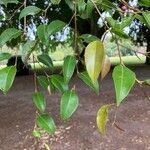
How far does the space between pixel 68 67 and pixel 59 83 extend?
0.10 metres

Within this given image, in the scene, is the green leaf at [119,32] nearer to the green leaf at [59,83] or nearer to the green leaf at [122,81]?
the green leaf at [122,81]

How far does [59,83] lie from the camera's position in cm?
96

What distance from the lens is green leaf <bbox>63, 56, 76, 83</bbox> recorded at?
87cm

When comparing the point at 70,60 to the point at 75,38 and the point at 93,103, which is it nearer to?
the point at 75,38

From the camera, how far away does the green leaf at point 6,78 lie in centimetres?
83

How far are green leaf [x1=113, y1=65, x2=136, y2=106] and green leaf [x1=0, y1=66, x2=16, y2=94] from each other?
0.24 metres

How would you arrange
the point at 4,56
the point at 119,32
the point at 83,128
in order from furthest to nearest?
the point at 83,128, the point at 4,56, the point at 119,32

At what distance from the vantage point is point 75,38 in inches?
36.1

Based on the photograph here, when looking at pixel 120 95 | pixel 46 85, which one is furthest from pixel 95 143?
pixel 120 95

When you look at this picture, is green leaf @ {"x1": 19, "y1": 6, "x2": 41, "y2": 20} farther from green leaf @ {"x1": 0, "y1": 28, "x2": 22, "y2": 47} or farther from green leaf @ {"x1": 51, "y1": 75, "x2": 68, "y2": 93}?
green leaf @ {"x1": 51, "y1": 75, "x2": 68, "y2": 93}

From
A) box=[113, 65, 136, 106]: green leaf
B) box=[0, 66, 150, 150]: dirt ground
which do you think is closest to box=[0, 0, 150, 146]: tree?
box=[113, 65, 136, 106]: green leaf

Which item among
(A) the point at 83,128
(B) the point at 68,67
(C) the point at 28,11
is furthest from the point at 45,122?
(A) the point at 83,128

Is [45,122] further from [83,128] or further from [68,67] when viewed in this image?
[83,128]

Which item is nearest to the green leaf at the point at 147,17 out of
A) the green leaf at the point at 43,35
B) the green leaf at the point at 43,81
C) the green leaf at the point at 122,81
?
the green leaf at the point at 122,81
